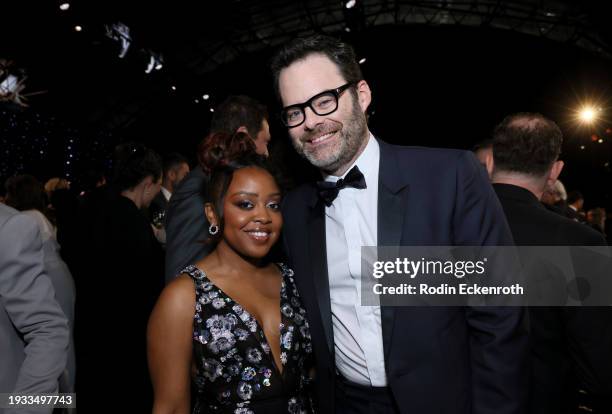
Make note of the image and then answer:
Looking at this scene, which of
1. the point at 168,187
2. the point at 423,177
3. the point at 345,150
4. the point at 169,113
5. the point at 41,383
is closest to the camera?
the point at 41,383

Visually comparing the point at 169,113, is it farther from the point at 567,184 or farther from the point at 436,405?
the point at 436,405

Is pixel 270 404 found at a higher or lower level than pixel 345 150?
lower

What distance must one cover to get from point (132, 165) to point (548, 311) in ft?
9.42

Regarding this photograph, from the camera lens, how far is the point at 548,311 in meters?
1.85

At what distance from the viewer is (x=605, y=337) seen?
1752 millimetres

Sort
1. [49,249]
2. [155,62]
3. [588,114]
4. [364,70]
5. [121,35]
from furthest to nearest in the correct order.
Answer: [364,70]
[588,114]
[155,62]
[121,35]
[49,249]

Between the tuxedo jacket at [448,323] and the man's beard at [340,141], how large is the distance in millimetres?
181

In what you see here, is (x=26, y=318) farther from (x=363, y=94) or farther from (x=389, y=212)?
(x=363, y=94)

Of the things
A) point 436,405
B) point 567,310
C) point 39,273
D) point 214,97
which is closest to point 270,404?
point 436,405

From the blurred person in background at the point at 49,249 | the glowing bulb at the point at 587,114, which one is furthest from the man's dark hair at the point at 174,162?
the glowing bulb at the point at 587,114

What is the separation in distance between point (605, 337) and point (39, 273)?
2033mm

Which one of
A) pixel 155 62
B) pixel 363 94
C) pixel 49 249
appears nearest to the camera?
pixel 363 94

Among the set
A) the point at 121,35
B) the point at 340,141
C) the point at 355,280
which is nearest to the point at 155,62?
the point at 121,35

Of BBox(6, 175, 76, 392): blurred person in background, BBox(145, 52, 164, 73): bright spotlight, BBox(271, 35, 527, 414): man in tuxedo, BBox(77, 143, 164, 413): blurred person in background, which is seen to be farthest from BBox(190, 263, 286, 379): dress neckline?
BBox(145, 52, 164, 73): bright spotlight
